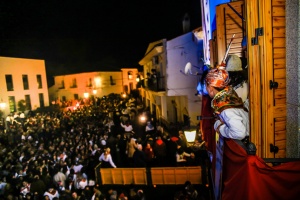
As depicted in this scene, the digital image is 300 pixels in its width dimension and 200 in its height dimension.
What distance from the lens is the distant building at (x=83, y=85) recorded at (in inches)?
1654

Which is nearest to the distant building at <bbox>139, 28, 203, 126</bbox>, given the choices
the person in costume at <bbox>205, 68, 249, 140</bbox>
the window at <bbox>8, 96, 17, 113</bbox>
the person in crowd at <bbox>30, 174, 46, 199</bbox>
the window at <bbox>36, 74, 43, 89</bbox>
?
the person in crowd at <bbox>30, 174, 46, 199</bbox>

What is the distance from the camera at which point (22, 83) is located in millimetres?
33188

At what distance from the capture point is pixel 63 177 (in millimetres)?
9312

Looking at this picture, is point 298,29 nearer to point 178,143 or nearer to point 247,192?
point 247,192

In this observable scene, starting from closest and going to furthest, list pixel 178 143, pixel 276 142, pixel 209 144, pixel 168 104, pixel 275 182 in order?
pixel 275 182
pixel 276 142
pixel 209 144
pixel 178 143
pixel 168 104

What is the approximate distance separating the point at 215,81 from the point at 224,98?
0.30 m

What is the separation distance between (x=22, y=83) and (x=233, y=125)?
37.3 m

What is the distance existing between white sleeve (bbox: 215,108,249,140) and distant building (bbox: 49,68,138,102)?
38.9 meters

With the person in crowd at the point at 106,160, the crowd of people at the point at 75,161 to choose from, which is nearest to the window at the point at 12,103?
the crowd of people at the point at 75,161

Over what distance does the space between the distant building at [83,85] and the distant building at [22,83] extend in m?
6.36

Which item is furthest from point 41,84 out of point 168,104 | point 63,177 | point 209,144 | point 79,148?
point 209,144

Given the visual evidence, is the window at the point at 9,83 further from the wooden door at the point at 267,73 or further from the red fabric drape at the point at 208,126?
the wooden door at the point at 267,73

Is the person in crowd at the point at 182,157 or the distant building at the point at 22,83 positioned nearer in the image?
the person in crowd at the point at 182,157

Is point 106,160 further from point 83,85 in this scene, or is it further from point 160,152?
point 83,85
